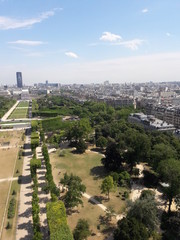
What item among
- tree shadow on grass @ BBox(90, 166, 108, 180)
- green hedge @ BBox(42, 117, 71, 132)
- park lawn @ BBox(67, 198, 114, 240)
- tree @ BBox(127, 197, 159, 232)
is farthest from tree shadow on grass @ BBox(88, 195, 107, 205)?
green hedge @ BBox(42, 117, 71, 132)

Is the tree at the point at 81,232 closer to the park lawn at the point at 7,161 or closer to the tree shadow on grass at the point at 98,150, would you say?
the park lawn at the point at 7,161

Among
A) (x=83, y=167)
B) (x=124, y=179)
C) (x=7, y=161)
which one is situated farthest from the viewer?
(x=7, y=161)

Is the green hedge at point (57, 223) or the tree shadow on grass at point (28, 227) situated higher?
the green hedge at point (57, 223)

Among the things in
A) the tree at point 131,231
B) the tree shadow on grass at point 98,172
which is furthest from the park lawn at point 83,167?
the tree at point 131,231

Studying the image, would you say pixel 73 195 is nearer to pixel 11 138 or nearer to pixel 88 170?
pixel 88 170

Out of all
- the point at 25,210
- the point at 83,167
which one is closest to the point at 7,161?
the point at 83,167
